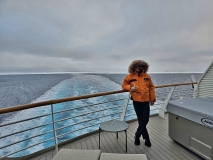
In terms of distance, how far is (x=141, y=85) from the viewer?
168cm

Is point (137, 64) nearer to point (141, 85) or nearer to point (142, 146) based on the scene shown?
point (141, 85)

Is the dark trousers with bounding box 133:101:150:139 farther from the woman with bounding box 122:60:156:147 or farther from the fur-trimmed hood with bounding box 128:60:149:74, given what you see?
the fur-trimmed hood with bounding box 128:60:149:74

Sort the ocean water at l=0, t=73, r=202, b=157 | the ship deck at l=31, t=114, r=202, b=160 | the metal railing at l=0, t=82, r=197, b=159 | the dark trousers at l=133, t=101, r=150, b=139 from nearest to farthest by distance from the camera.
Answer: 1. the metal railing at l=0, t=82, r=197, b=159
2. the ship deck at l=31, t=114, r=202, b=160
3. the dark trousers at l=133, t=101, r=150, b=139
4. the ocean water at l=0, t=73, r=202, b=157

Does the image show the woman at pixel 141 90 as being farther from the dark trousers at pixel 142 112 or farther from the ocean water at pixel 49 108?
the ocean water at pixel 49 108

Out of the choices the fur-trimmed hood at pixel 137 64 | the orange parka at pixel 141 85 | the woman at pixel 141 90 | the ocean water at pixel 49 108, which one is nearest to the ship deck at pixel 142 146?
the woman at pixel 141 90

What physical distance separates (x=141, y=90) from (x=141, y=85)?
0.07 metres

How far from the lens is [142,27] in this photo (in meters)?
4.79

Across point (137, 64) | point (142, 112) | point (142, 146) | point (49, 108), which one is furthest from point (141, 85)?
point (49, 108)

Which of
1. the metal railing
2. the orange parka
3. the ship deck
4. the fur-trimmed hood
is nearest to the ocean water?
the metal railing

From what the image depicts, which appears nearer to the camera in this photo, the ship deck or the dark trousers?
the ship deck

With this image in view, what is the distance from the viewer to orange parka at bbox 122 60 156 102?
1677 millimetres

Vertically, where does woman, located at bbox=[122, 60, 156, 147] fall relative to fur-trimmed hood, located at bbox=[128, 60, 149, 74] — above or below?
below

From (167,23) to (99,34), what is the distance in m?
3.14

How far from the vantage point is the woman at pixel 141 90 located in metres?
1.68
